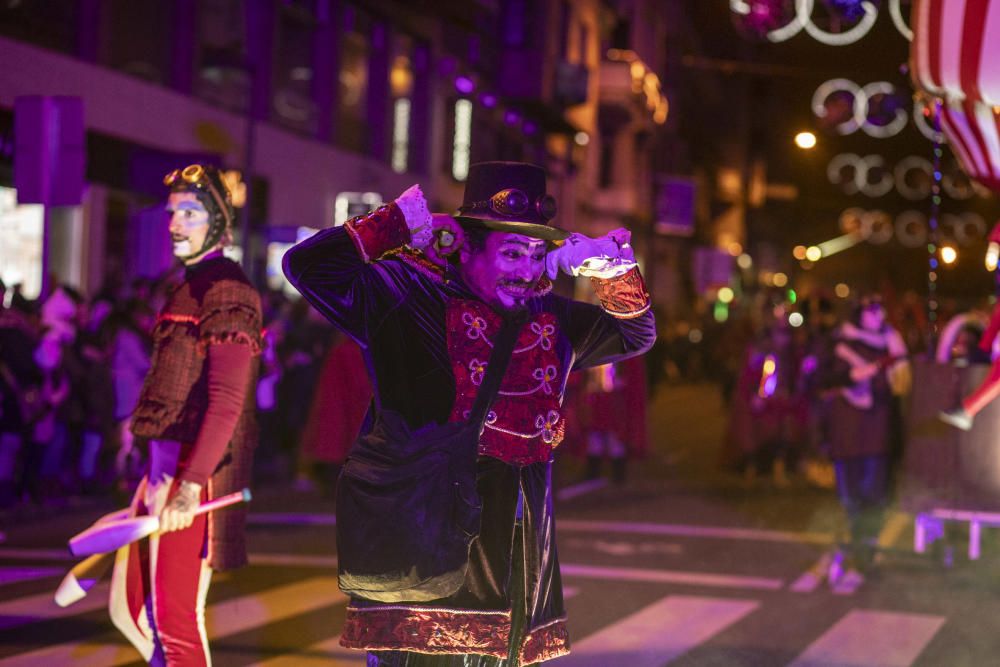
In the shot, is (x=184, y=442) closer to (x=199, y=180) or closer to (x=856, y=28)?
(x=199, y=180)

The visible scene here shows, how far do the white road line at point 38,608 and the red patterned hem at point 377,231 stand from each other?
4615 millimetres

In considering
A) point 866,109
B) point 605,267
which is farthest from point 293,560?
point 866,109

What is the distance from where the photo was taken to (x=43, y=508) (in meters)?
12.5

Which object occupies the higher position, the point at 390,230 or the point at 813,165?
the point at 813,165

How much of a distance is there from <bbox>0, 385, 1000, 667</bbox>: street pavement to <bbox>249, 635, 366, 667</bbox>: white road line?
0.03 feet

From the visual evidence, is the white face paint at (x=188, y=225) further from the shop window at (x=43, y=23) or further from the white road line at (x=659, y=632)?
the shop window at (x=43, y=23)

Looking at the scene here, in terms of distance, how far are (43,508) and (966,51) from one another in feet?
26.4

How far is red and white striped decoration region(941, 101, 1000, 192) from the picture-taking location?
31.0ft

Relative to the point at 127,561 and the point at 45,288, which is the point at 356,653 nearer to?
the point at 127,561

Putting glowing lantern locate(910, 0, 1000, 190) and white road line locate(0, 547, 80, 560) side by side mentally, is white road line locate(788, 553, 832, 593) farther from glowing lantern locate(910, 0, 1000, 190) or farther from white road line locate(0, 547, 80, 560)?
white road line locate(0, 547, 80, 560)

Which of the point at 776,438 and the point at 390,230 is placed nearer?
the point at 390,230

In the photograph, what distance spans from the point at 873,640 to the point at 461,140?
24201mm

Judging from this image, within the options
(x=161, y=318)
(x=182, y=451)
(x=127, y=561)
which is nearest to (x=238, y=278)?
(x=161, y=318)

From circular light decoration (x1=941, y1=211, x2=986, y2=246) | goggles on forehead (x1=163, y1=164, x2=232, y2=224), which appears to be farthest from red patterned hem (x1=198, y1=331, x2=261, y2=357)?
circular light decoration (x1=941, y1=211, x2=986, y2=246)
